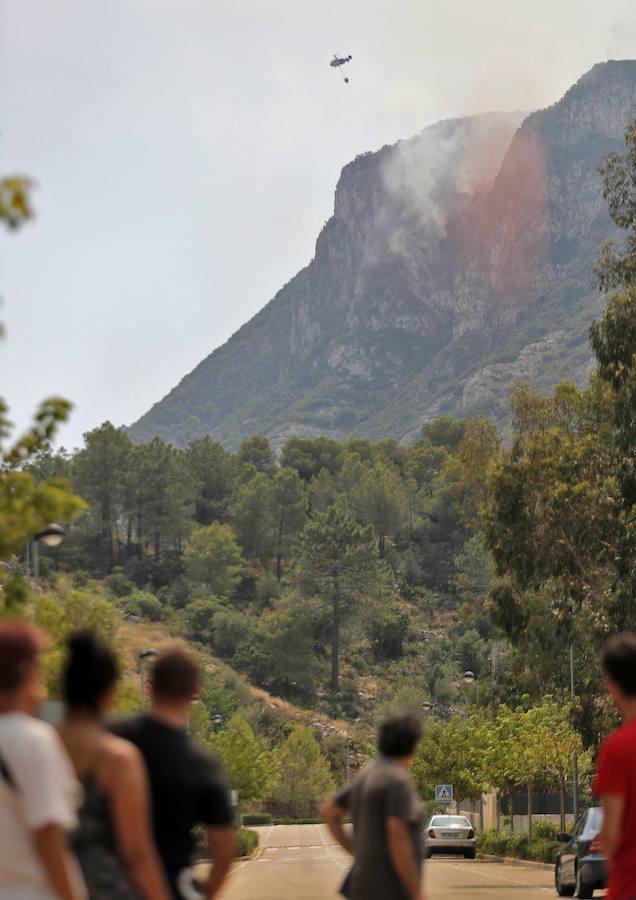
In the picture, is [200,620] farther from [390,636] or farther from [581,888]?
[581,888]

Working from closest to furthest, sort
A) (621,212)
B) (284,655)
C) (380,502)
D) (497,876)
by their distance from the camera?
(497,876) < (621,212) < (284,655) < (380,502)

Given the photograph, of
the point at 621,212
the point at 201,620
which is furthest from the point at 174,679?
the point at 201,620

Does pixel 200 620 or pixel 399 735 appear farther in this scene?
pixel 200 620

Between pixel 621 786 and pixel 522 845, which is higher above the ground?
pixel 621 786

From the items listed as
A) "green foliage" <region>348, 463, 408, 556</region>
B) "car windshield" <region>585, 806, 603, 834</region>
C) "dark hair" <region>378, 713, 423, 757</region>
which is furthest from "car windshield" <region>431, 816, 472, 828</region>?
"green foliage" <region>348, 463, 408, 556</region>

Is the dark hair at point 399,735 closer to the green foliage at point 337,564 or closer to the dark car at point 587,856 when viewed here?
the dark car at point 587,856

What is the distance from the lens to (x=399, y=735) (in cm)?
830

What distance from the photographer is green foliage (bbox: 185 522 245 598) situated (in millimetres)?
142500

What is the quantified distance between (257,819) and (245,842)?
5480 centimetres

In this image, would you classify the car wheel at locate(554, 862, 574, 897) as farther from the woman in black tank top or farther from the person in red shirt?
the woman in black tank top

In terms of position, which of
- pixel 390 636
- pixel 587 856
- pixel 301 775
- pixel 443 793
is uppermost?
pixel 390 636

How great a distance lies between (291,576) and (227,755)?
235 ft

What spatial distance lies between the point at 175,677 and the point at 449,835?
1775 inches

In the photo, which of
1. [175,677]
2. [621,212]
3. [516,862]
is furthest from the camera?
[516,862]
